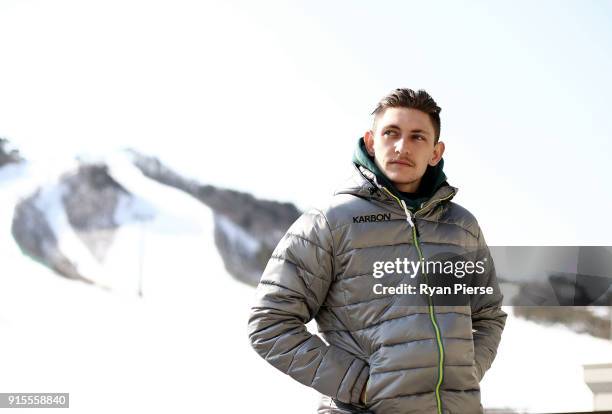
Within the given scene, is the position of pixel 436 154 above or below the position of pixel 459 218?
above

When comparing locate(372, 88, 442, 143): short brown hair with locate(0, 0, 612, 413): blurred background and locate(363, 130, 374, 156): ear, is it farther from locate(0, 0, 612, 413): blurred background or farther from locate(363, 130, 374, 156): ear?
locate(0, 0, 612, 413): blurred background

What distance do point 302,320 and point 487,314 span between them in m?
0.42

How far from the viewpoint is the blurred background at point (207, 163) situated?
2047 millimetres

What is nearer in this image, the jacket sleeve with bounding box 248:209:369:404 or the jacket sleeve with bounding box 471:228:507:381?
the jacket sleeve with bounding box 248:209:369:404

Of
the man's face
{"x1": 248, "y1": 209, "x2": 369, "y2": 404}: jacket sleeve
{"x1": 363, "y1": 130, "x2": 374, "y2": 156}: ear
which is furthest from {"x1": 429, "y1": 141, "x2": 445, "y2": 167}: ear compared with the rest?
{"x1": 248, "y1": 209, "x2": 369, "y2": 404}: jacket sleeve

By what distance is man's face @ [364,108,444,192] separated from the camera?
113cm

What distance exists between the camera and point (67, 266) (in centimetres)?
205

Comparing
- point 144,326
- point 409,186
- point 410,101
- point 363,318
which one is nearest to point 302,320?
point 363,318

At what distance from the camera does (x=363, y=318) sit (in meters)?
1.06

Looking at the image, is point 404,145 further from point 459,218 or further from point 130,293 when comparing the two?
point 130,293

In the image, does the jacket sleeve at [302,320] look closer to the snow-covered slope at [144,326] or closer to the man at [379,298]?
the man at [379,298]

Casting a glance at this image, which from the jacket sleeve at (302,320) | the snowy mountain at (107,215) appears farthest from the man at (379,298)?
the snowy mountain at (107,215)

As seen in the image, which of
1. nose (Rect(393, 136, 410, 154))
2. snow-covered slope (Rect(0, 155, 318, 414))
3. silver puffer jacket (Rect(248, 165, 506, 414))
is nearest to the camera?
silver puffer jacket (Rect(248, 165, 506, 414))

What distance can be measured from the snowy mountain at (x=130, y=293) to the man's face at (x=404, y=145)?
3.46ft
